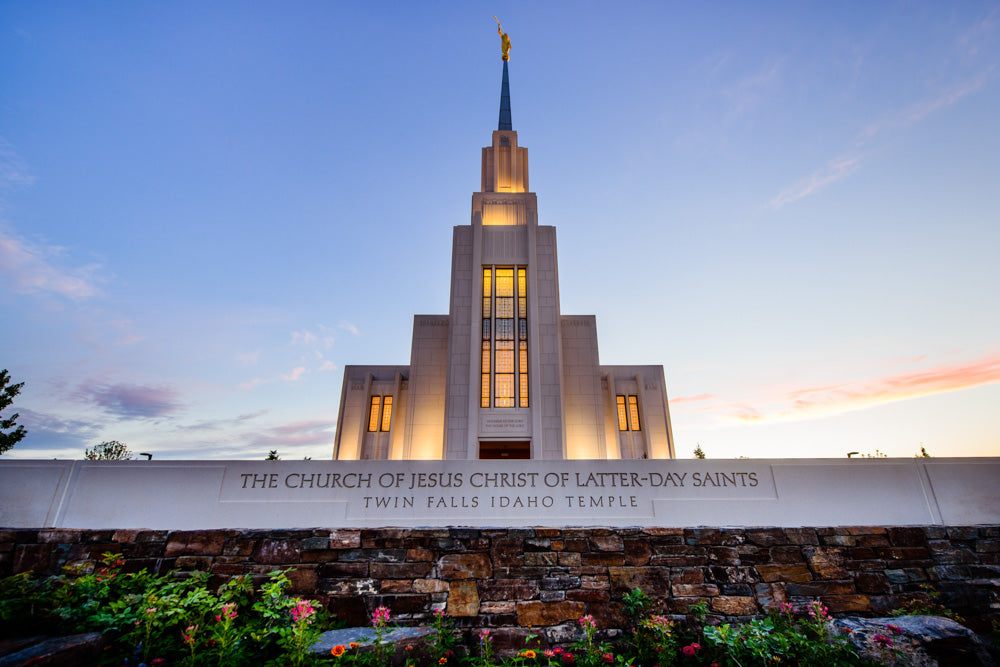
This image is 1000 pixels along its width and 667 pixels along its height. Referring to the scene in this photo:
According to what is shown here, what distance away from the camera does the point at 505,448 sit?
15156 millimetres

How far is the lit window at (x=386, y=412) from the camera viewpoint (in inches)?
765

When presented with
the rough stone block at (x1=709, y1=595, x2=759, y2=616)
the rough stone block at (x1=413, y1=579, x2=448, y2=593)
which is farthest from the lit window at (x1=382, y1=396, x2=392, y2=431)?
the rough stone block at (x1=709, y1=595, x2=759, y2=616)

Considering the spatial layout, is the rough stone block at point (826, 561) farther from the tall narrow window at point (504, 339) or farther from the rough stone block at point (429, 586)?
the tall narrow window at point (504, 339)

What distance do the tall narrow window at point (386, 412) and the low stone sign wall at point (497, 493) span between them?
14569 mm

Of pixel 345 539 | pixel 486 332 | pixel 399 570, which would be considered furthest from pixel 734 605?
pixel 486 332

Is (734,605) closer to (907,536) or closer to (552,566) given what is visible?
(552,566)

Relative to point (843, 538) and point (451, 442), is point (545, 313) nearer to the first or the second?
point (451, 442)

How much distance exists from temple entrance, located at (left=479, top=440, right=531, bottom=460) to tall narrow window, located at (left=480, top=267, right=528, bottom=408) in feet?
4.23

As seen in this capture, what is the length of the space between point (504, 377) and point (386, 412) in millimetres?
7211

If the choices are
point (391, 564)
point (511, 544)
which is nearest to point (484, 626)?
point (511, 544)

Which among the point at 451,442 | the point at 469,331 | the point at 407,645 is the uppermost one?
the point at 469,331

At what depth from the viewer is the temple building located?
48.6 ft

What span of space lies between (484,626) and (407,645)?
0.86m

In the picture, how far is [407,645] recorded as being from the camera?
391 cm
